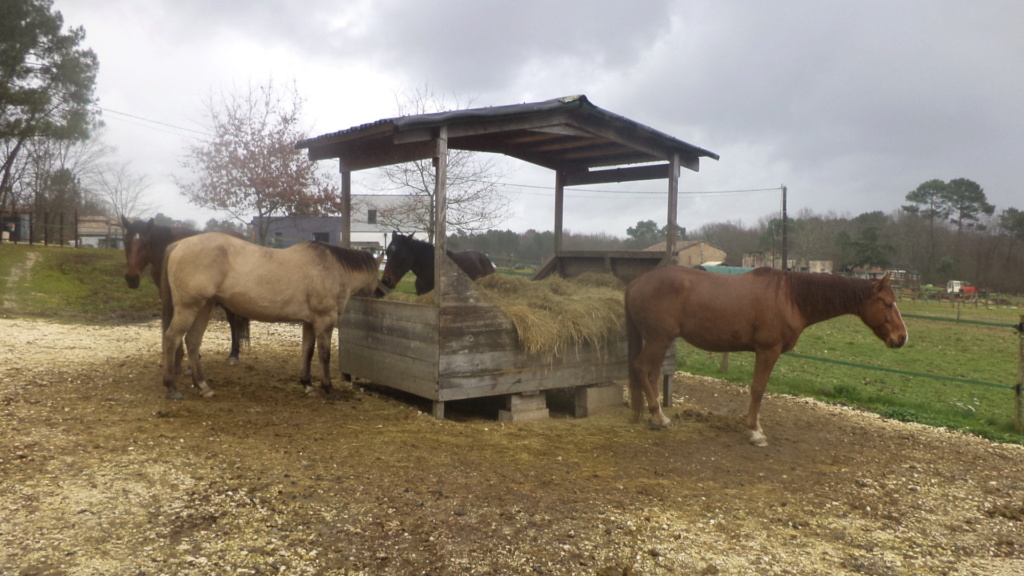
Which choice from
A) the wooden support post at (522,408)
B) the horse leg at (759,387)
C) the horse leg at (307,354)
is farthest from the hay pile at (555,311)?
the horse leg at (307,354)

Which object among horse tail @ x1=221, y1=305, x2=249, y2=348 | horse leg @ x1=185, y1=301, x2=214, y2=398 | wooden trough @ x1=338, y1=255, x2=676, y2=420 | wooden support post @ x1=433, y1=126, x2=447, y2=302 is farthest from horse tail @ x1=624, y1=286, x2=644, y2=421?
horse tail @ x1=221, y1=305, x2=249, y2=348

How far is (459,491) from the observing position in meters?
3.75

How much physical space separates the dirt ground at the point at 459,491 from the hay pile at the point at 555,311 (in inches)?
32.1

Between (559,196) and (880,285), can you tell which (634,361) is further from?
(559,196)

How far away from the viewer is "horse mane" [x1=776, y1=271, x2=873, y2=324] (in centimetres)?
529

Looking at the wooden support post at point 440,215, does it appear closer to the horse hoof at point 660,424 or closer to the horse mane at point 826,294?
the horse hoof at point 660,424

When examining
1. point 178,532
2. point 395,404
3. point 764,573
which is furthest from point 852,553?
point 395,404

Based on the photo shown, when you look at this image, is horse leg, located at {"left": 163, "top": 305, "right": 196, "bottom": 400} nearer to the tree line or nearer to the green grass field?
the green grass field

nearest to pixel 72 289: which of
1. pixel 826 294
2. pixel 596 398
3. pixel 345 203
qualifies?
pixel 345 203

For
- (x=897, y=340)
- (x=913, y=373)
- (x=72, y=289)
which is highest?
(x=897, y=340)

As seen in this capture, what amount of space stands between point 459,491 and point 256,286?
3.20 meters

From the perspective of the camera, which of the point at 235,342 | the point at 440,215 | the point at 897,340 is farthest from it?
the point at 235,342

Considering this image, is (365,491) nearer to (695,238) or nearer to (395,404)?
(395,404)

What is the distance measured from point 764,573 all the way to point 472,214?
13.5 m
